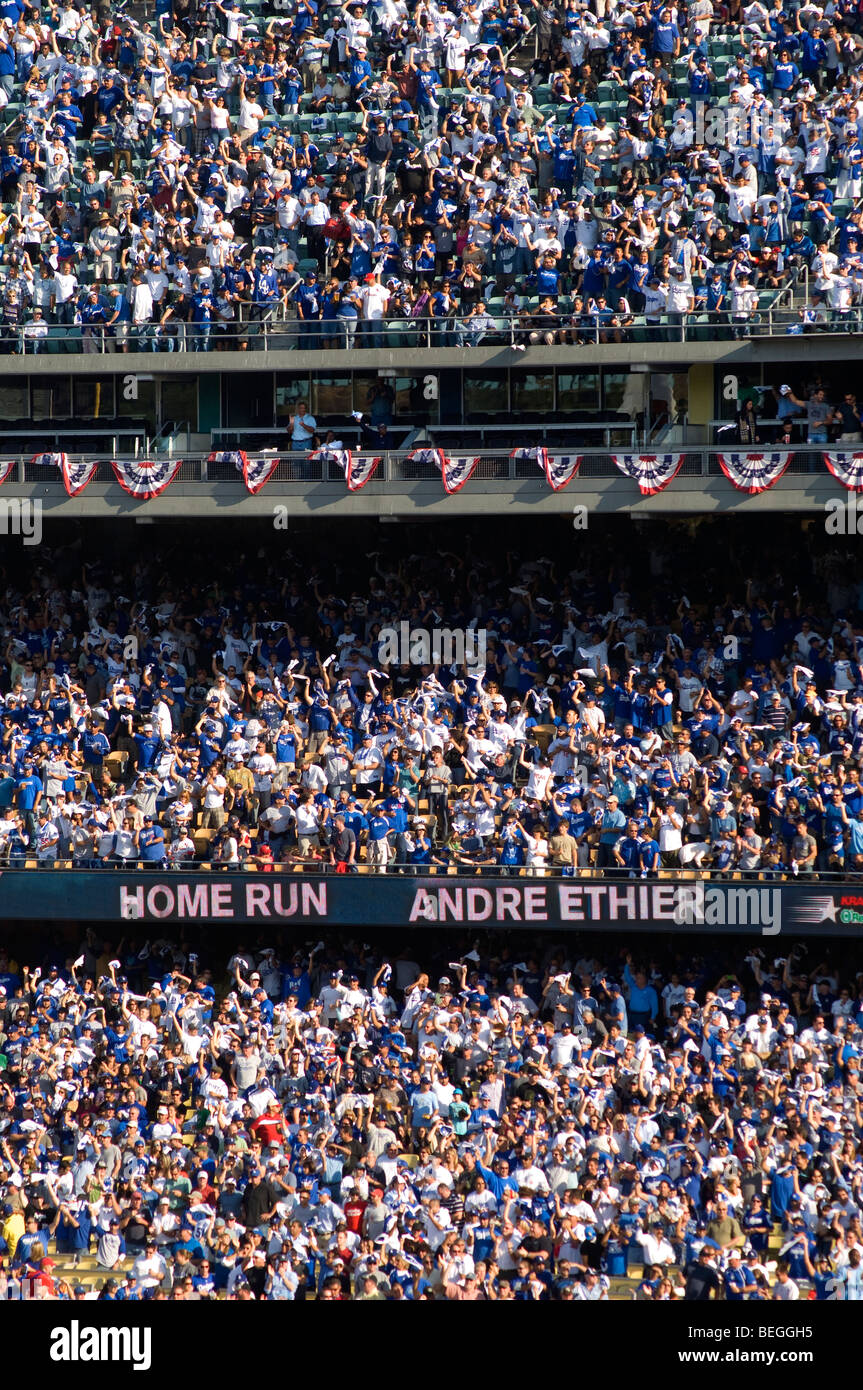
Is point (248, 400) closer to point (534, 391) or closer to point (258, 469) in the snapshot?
point (258, 469)

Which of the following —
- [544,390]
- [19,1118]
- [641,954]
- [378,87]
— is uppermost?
[378,87]

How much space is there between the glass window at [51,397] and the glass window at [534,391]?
593 cm

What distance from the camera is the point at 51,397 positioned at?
92.3 feet

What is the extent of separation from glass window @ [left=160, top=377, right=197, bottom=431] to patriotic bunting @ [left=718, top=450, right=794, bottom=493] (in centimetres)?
709

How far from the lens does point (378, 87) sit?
28.8m

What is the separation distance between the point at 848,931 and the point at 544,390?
7851 millimetres

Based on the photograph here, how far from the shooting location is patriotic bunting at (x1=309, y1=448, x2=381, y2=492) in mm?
26047
